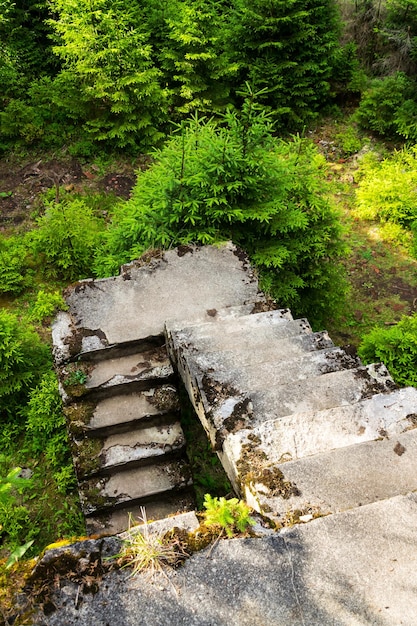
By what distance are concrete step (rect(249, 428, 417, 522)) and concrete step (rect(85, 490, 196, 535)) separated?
1.81m

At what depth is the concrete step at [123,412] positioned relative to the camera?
4.43m

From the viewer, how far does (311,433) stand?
3.24m

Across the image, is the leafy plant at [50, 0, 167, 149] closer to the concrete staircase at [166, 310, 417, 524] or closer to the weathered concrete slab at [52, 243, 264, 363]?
the weathered concrete slab at [52, 243, 264, 363]

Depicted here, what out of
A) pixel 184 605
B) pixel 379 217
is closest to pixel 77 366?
pixel 184 605

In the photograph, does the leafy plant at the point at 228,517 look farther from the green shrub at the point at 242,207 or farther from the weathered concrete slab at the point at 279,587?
the green shrub at the point at 242,207

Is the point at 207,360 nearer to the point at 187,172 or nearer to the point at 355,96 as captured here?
the point at 187,172

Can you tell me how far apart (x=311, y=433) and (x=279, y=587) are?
1.20m

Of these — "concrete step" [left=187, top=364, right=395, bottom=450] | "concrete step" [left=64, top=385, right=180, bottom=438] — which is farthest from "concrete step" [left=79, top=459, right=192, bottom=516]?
"concrete step" [left=187, top=364, right=395, bottom=450]

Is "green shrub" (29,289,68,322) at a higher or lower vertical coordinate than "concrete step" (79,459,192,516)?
higher

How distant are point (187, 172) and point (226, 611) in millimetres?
4747

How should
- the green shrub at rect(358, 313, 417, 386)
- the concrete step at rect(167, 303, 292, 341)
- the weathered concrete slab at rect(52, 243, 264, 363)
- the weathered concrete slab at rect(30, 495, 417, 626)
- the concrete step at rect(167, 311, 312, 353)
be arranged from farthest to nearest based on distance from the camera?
the green shrub at rect(358, 313, 417, 386), the weathered concrete slab at rect(52, 243, 264, 363), the concrete step at rect(167, 303, 292, 341), the concrete step at rect(167, 311, 312, 353), the weathered concrete slab at rect(30, 495, 417, 626)

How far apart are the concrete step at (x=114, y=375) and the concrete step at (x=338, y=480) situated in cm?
194

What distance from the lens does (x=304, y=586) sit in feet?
7.16

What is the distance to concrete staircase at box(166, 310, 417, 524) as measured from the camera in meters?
2.84
